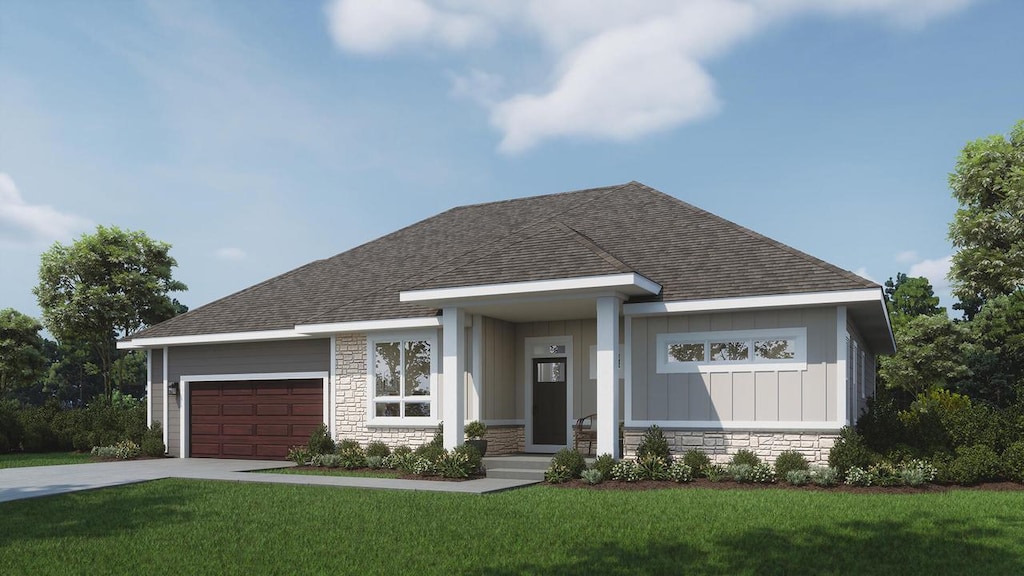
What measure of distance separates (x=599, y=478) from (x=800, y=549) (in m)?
5.78

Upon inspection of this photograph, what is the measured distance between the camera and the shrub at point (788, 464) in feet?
45.2

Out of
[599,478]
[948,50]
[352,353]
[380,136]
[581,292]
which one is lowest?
[599,478]

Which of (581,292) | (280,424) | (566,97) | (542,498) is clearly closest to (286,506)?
(542,498)

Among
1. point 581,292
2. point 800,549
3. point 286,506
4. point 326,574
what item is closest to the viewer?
point 326,574

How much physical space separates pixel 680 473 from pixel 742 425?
149 centimetres

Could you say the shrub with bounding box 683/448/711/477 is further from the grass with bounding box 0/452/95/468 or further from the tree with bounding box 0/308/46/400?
the tree with bounding box 0/308/46/400

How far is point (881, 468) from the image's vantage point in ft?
43.4

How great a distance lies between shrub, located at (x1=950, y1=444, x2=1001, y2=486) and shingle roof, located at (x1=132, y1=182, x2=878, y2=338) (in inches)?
124

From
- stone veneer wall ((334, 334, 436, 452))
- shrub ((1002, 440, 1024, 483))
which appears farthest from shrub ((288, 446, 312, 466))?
shrub ((1002, 440, 1024, 483))

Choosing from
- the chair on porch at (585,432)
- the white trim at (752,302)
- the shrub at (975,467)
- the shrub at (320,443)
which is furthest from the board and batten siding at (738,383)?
the shrub at (320,443)

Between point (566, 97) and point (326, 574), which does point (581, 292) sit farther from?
point (326, 574)

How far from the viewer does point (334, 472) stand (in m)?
16.6

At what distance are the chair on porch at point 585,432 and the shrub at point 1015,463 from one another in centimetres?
710

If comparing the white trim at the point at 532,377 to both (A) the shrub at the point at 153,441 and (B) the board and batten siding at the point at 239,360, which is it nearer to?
(B) the board and batten siding at the point at 239,360
